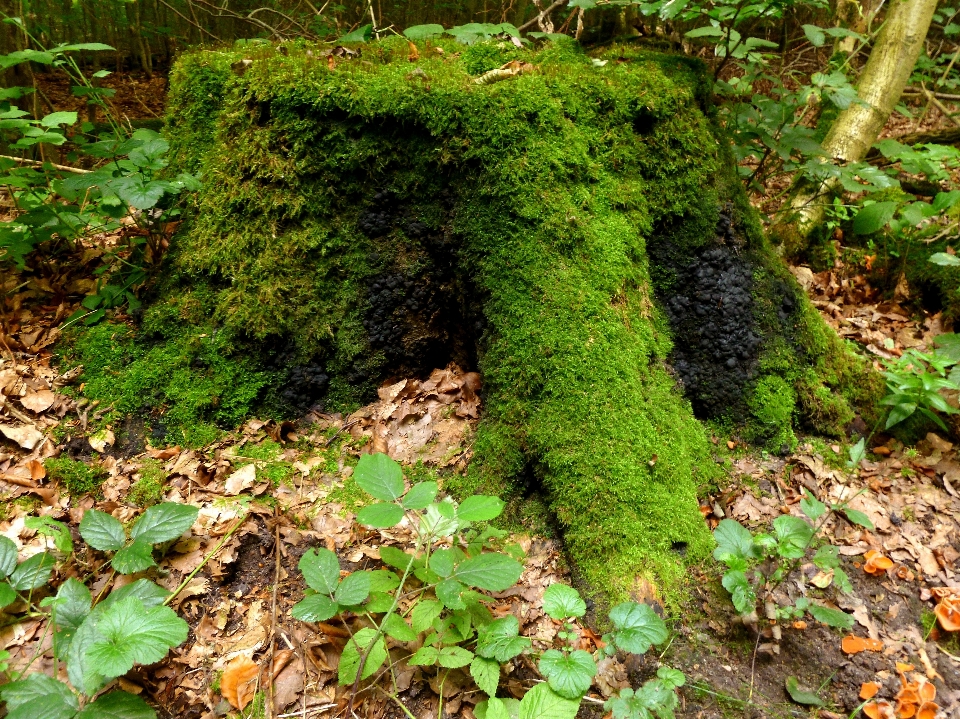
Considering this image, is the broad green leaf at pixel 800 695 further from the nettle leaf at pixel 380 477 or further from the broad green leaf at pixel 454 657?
the nettle leaf at pixel 380 477

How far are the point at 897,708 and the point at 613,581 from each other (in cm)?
111

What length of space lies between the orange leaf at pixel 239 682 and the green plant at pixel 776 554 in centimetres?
187

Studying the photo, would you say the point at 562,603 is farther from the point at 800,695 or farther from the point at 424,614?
the point at 800,695

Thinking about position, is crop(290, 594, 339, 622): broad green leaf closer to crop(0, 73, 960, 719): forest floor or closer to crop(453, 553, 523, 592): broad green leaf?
crop(0, 73, 960, 719): forest floor

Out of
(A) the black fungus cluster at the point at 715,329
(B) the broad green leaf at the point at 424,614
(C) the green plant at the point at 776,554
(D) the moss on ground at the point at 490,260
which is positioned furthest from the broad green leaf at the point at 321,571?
(A) the black fungus cluster at the point at 715,329

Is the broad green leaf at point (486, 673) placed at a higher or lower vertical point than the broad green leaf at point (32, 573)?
lower

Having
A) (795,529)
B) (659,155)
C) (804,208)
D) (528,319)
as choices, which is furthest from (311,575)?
(804,208)

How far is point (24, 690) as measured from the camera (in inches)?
65.5

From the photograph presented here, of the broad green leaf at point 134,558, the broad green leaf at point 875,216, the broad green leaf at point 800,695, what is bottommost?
the broad green leaf at point 800,695

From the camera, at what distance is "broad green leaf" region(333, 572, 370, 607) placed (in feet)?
6.41

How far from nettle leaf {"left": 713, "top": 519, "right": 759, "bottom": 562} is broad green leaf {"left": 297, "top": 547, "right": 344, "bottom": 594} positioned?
155 cm

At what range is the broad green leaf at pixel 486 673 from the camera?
6.28 feet

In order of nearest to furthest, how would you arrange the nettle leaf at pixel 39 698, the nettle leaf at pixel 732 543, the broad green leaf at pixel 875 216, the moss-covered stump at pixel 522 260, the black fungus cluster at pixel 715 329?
1. the nettle leaf at pixel 39 698
2. the nettle leaf at pixel 732 543
3. the moss-covered stump at pixel 522 260
4. the black fungus cluster at pixel 715 329
5. the broad green leaf at pixel 875 216

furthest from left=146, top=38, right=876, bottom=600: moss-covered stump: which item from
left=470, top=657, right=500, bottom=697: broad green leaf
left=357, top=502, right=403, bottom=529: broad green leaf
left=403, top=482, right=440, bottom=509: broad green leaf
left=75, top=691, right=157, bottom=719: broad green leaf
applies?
left=75, top=691, right=157, bottom=719: broad green leaf
